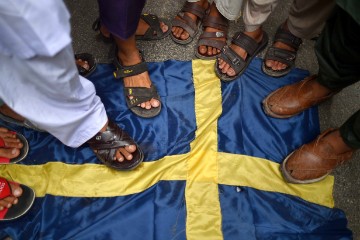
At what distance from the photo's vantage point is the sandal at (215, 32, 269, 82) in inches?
47.4

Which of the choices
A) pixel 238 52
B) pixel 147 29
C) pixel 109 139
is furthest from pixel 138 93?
pixel 238 52

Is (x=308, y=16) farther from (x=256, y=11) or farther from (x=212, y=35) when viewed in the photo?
(x=212, y=35)

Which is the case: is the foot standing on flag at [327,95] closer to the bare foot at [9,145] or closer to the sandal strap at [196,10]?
the sandal strap at [196,10]

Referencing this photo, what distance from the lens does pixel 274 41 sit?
1.30m

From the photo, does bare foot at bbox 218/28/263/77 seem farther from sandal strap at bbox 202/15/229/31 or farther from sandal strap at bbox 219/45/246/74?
sandal strap at bbox 202/15/229/31

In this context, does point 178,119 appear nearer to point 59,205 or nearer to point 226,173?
point 226,173

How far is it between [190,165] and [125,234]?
317 mm

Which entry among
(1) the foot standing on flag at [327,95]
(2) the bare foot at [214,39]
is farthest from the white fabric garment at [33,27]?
(2) the bare foot at [214,39]

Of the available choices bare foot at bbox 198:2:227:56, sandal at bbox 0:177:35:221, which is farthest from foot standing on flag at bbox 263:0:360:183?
sandal at bbox 0:177:35:221

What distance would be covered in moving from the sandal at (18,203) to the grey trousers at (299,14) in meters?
1.04

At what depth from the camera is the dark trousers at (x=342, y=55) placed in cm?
Answer: 85

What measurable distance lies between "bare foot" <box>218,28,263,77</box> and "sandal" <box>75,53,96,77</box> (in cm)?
54

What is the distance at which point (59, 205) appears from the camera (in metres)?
0.98

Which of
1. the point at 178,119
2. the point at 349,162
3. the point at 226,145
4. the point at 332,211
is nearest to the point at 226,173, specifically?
the point at 226,145
